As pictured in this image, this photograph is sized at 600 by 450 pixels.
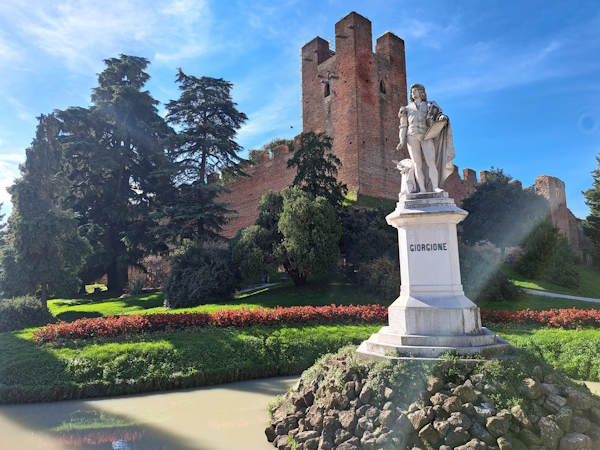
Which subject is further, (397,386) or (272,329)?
(272,329)

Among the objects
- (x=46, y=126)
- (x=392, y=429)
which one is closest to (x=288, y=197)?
(x=46, y=126)

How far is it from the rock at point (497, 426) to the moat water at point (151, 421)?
2.12 metres

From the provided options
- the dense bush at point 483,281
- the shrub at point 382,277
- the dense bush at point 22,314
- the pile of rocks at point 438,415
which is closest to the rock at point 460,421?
the pile of rocks at point 438,415

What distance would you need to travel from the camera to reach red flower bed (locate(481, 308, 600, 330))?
905cm

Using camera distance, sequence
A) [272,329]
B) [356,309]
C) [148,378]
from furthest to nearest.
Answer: [356,309]
[272,329]
[148,378]

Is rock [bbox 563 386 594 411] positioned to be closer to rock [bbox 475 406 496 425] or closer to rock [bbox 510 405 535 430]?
rock [bbox 510 405 535 430]

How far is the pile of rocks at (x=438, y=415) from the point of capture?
3355mm

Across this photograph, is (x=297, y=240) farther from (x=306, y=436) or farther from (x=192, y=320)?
(x=306, y=436)

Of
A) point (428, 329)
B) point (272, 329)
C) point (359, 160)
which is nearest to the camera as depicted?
point (428, 329)

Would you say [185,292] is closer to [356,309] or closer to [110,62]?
[356,309]

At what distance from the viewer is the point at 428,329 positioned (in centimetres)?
458

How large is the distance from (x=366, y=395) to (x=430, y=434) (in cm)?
70

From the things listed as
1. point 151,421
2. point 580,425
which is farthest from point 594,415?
point 151,421

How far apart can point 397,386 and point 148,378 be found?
15.0 feet
